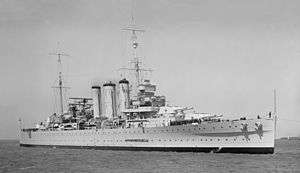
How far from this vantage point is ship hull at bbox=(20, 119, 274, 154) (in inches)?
1451

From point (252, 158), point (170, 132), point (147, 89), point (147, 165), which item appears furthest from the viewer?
point (147, 89)

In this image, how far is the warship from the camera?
37.3 m

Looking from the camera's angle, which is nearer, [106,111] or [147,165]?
[147,165]

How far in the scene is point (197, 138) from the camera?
129 feet

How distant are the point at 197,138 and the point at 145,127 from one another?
6.62 m

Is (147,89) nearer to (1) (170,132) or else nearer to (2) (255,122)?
(1) (170,132)

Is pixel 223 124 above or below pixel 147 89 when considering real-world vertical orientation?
below

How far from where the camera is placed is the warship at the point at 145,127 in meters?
37.3

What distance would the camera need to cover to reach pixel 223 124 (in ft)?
124

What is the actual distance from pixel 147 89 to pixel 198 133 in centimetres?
1187

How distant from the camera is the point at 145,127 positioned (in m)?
44.0

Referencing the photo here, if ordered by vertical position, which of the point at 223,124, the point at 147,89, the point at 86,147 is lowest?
the point at 86,147

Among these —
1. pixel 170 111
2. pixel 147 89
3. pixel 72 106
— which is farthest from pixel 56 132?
pixel 170 111

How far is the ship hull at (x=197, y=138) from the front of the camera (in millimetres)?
36844
